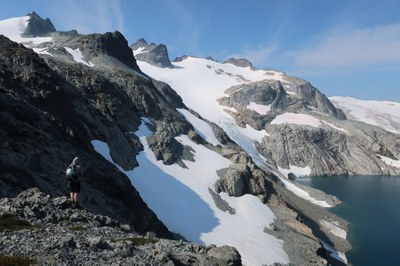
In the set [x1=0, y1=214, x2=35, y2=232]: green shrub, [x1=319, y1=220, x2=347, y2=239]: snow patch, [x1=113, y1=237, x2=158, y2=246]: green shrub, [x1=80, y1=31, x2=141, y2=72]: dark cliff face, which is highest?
[x1=80, y1=31, x2=141, y2=72]: dark cliff face

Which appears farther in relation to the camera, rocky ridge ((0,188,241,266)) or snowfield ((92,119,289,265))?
snowfield ((92,119,289,265))

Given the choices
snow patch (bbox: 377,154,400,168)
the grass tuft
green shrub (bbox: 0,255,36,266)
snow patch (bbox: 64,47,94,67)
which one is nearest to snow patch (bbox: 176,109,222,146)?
snow patch (bbox: 64,47,94,67)

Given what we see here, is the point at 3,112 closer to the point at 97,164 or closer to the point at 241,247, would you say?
the point at 97,164

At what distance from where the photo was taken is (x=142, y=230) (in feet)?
155

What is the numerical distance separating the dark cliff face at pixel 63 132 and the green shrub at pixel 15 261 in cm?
1346

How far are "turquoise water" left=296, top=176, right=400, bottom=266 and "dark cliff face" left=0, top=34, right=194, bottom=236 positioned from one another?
4362 centimetres

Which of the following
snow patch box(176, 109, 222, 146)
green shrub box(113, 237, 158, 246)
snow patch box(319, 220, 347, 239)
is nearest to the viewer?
green shrub box(113, 237, 158, 246)

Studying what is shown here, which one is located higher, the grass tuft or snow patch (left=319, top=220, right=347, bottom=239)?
Result: the grass tuft

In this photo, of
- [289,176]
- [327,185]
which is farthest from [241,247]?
[289,176]

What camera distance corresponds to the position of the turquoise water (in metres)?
75.8

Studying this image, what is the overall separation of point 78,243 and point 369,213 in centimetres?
10061

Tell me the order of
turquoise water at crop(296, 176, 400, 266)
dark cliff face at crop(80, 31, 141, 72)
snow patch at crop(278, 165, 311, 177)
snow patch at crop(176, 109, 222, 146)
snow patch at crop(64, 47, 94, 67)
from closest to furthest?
turquoise water at crop(296, 176, 400, 266) → snow patch at crop(64, 47, 94, 67) → snow patch at crop(176, 109, 222, 146) → dark cliff face at crop(80, 31, 141, 72) → snow patch at crop(278, 165, 311, 177)

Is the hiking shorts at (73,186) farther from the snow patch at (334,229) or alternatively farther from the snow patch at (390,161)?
the snow patch at (390,161)

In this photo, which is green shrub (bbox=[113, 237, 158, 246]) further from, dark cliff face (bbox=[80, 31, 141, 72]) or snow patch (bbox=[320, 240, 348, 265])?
dark cliff face (bbox=[80, 31, 141, 72])
